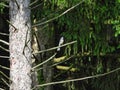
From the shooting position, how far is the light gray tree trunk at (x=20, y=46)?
2.76 metres

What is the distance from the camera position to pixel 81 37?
635cm

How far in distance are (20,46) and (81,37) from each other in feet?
12.0

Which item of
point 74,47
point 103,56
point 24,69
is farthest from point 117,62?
point 24,69

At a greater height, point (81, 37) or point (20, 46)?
point (81, 37)

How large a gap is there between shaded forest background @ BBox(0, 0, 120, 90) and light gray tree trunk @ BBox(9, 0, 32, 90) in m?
2.35

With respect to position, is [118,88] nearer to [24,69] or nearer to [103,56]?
[103,56]

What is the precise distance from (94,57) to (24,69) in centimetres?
480

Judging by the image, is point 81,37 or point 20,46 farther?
point 81,37

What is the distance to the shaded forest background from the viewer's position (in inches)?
238

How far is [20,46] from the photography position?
2.77 m

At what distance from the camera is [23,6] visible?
110 inches

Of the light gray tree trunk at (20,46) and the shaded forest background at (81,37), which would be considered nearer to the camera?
the light gray tree trunk at (20,46)

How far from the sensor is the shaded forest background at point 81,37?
238 inches

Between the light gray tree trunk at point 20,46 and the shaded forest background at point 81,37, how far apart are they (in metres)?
2.35
